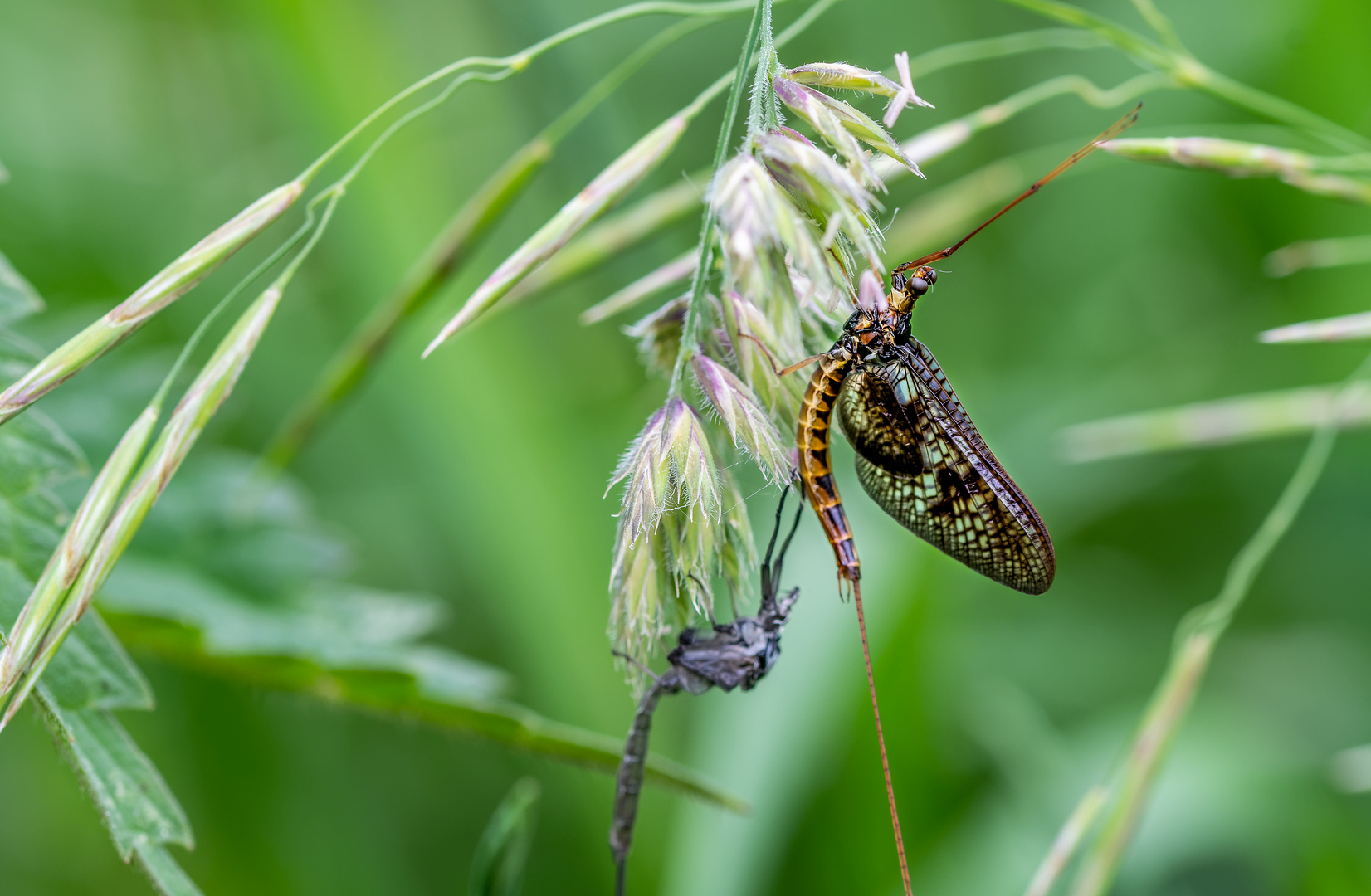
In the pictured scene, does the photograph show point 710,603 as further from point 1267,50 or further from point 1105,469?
point 1267,50

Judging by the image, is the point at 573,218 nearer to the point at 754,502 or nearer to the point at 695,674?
the point at 695,674

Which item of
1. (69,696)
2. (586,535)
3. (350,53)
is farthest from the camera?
(586,535)

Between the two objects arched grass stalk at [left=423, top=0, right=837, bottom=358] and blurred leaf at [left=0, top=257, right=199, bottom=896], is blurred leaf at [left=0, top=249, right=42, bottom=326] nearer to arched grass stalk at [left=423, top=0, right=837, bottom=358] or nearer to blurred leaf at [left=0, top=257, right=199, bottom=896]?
blurred leaf at [left=0, top=257, right=199, bottom=896]

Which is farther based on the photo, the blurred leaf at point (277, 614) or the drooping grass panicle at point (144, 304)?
the blurred leaf at point (277, 614)

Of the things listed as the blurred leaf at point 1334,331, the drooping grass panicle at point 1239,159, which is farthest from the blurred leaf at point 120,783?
the blurred leaf at point 1334,331

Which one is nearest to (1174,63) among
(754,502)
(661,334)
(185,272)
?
(661,334)

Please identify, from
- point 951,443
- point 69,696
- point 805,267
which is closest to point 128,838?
point 69,696

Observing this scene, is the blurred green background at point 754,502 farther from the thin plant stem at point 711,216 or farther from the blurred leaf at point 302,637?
the thin plant stem at point 711,216
